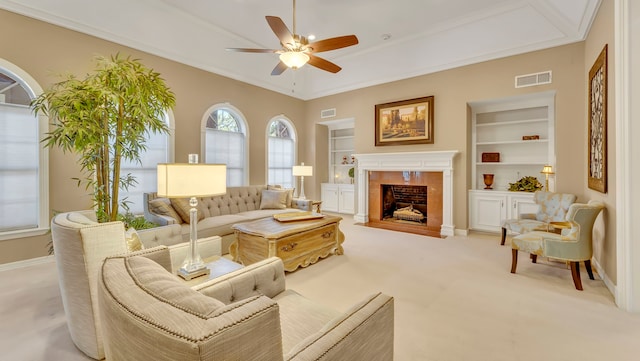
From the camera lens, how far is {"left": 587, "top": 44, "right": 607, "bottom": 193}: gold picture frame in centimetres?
295

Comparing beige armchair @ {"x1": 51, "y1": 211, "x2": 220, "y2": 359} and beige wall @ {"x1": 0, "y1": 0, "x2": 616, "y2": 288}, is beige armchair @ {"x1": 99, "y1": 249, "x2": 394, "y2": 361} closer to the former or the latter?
beige armchair @ {"x1": 51, "y1": 211, "x2": 220, "y2": 359}

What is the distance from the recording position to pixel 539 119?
4.92 m

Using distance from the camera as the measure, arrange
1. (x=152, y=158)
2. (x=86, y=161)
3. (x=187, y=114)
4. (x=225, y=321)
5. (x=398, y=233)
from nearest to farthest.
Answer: (x=225, y=321)
(x=86, y=161)
(x=152, y=158)
(x=187, y=114)
(x=398, y=233)

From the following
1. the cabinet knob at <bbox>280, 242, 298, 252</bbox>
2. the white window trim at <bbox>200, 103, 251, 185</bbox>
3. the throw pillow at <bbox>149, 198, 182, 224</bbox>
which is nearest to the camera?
the cabinet knob at <bbox>280, 242, 298, 252</bbox>

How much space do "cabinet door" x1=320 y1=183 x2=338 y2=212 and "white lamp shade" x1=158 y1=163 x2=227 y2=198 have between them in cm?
553

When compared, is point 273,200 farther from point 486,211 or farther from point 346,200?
point 486,211

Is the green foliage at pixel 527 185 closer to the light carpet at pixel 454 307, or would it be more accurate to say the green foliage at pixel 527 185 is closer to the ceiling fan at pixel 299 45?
the light carpet at pixel 454 307

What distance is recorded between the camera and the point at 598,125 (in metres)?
3.26

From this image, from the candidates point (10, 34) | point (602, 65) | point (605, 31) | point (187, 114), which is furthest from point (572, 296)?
point (10, 34)

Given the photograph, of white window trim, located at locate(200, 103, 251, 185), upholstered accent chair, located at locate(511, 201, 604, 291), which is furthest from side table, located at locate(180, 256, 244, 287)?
white window trim, located at locate(200, 103, 251, 185)

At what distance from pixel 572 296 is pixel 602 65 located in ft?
8.31

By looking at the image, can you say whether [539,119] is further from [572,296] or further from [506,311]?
[506,311]

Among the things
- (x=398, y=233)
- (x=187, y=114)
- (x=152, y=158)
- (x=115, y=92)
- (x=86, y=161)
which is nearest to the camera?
(x=115, y=92)

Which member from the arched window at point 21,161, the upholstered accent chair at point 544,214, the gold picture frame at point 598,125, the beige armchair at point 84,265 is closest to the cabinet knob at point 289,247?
the beige armchair at point 84,265
